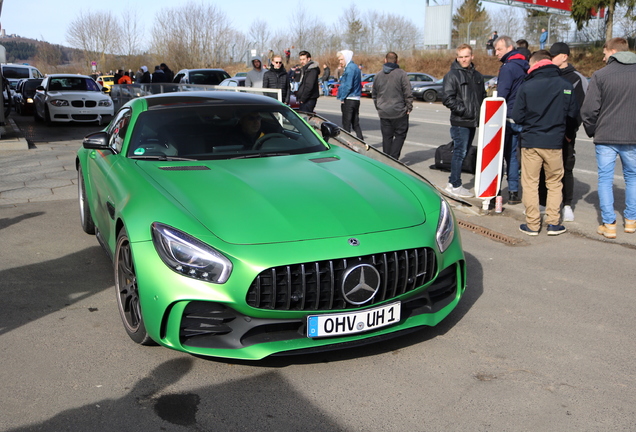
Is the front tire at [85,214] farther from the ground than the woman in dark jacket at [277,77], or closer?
closer

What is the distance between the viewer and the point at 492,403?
10.9ft

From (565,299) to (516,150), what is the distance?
11.7 feet

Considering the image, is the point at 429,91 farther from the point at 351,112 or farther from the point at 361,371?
the point at 361,371

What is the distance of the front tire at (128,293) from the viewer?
12.7 feet

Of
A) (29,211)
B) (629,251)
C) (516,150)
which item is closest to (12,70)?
(29,211)

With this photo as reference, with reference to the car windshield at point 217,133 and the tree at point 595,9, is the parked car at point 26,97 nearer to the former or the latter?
the car windshield at point 217,133

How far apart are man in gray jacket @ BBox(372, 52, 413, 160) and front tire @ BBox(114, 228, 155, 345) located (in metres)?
6.33

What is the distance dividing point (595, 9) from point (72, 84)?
110ft

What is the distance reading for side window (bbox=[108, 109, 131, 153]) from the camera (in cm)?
523

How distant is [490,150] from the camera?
24.6 ft

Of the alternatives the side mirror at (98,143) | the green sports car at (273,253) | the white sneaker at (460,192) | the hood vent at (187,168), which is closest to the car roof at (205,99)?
the side mirror at (98,143)

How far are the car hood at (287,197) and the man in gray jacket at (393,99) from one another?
5135 millimetres

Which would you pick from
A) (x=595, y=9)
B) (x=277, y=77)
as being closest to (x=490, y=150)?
(x=277, y=77)

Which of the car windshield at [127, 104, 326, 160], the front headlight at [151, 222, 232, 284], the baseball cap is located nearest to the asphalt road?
the front headlight at [151, 222, 232, 284]
